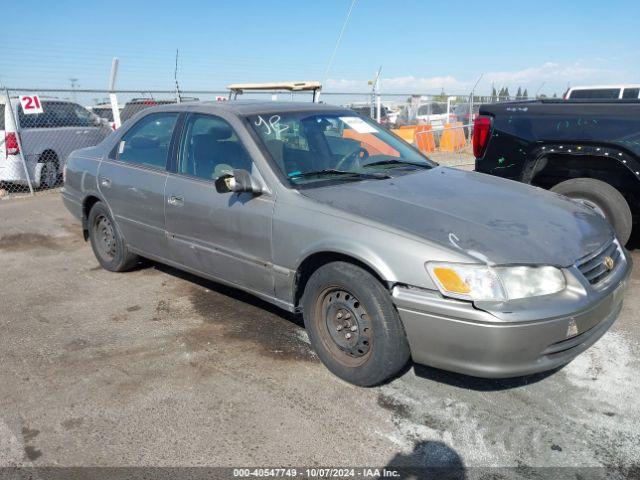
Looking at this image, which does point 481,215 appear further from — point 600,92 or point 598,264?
point 600,92

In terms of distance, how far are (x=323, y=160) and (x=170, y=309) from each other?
178 cm

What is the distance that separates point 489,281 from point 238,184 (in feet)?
5.43

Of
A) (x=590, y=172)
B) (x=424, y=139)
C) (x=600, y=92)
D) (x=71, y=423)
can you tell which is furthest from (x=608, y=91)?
(x=71, y=423)

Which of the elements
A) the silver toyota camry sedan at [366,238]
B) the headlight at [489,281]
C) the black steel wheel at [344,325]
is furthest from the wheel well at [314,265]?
the headlight at [489,281]

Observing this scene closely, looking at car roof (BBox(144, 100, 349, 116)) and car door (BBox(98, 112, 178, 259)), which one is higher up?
car roof (BBox(144, 100, 349, 116))

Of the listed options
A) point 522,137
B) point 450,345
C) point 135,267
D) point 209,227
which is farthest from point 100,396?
point 522,137

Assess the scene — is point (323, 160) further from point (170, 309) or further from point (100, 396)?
point (100, 396)

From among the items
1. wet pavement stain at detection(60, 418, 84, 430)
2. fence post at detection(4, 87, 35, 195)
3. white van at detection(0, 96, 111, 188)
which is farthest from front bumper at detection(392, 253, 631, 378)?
white van at detection(0, 96, 111, 188)

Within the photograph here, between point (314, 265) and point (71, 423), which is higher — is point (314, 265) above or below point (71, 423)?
above

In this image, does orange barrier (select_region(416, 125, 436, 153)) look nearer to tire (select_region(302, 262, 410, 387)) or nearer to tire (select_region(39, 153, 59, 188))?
tire (select_region(39, 153, 59, 188))

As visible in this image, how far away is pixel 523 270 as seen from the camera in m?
2.66

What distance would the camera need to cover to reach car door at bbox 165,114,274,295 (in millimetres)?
3506

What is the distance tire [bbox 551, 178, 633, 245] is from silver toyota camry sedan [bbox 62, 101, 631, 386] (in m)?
1.48

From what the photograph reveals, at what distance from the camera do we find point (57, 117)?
10258 millimetres
